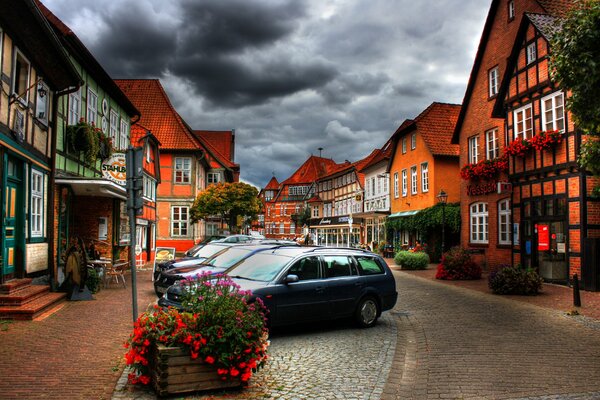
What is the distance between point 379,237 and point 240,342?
4149 centimetres

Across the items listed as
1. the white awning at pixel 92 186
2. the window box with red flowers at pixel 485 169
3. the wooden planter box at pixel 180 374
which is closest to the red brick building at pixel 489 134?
the window box with red flowers at pixel 485 169

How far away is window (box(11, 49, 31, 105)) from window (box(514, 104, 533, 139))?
52.3ft

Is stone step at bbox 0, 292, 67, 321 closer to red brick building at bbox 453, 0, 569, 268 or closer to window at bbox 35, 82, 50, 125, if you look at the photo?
window at bbox 35, 82, 50, 125

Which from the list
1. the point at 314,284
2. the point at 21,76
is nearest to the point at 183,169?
the point at 21,76

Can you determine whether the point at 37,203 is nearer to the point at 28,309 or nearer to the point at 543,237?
the point at 28,309

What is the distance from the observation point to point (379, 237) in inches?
1833

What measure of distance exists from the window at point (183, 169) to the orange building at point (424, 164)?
49.9ft

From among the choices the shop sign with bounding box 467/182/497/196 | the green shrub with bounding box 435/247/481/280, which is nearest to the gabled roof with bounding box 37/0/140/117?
the green shrub with bounding box 435/247/481/280

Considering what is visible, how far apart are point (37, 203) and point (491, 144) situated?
19.3m

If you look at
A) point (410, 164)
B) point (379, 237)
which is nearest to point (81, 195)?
point (410, 164)

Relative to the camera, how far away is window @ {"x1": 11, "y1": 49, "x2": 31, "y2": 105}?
38.9 feet

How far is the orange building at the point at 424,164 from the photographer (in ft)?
106

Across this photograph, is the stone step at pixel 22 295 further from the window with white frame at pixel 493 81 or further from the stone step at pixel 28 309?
the window with white frame at pixel 493 81

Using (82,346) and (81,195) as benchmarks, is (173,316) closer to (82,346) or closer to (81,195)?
(82,346)
